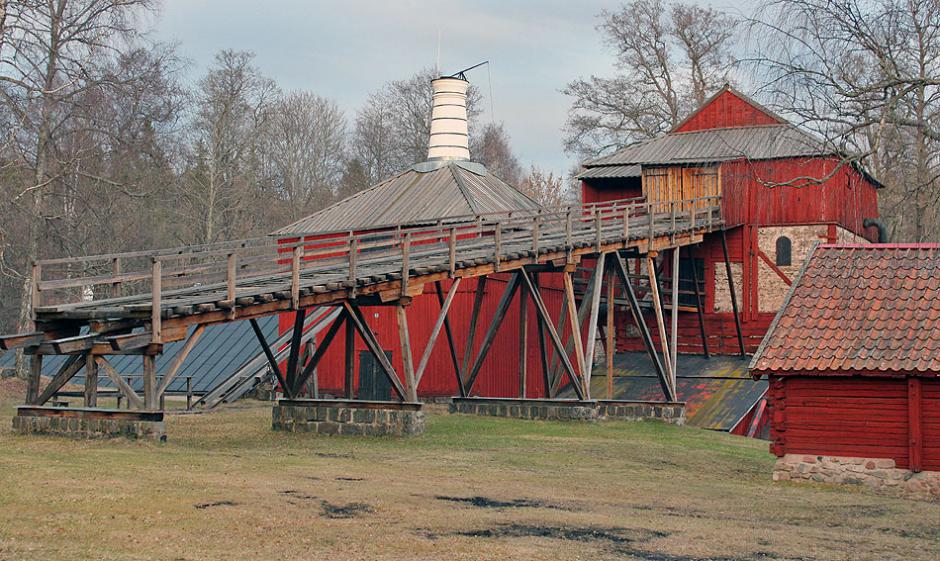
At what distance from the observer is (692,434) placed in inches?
1021

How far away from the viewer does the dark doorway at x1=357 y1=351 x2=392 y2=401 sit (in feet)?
111

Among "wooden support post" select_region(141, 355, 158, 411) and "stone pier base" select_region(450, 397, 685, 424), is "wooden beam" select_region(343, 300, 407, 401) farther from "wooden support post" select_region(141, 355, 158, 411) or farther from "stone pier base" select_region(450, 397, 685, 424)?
"stone pier base" select_region(450, 397, 685, 424)

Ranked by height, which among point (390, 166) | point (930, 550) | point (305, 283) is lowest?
point (930, 550)

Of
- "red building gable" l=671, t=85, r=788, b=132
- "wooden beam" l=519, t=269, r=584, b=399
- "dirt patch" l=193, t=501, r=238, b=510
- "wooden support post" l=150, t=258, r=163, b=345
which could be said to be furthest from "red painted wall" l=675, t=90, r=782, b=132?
"dirt patch" l=193, t=501, r=238, b=510

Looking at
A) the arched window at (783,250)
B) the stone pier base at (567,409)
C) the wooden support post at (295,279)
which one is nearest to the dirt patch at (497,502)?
the wooden support post at (295,279)

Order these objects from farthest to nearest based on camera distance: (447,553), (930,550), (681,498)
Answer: (681,498), (930,550), (447,553)

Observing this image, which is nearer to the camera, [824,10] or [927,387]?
[824,10]

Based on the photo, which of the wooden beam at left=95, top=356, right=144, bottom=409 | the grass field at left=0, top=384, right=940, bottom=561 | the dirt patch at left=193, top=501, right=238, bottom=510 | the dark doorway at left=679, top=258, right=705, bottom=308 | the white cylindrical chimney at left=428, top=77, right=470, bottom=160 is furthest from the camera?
the white cylindrical chimney at left=428, top=77, right=470, bottom=160

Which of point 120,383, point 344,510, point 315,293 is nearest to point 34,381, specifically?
point 120,383

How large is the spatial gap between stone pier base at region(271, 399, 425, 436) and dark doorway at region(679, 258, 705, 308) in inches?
681

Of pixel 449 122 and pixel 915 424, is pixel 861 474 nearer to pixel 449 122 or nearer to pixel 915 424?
pixel 915 424

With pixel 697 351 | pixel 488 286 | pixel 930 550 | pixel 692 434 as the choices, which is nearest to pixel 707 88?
pixel 697 351

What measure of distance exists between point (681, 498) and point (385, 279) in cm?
805

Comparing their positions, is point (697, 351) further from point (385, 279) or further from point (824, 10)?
point (824, 10)
